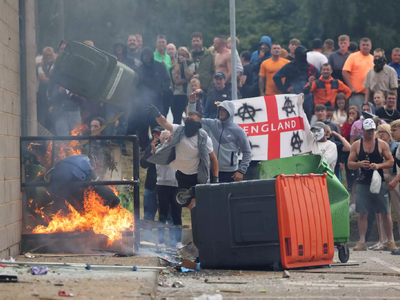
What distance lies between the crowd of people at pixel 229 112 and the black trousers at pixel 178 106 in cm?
2

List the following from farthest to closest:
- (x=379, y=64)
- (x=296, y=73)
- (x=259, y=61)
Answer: (x=259, y=61) → (x=379, y=64) → (x=296, y=73)

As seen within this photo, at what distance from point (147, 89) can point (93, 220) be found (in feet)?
15.9

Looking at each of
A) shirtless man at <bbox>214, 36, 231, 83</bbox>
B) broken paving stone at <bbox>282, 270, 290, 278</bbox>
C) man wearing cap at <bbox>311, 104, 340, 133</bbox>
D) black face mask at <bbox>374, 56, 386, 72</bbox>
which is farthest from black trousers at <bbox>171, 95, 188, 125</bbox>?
broken paving stone at <bbox>282, 270, 290, 278</bbox>

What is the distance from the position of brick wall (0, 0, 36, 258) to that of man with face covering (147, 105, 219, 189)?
76.1 inches

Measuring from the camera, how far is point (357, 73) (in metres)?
14.8

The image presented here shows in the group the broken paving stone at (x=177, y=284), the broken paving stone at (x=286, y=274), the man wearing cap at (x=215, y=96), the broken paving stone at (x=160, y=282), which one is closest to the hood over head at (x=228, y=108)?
the man wearing cap at (x=215, y=96)

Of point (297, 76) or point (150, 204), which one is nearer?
point (150, 204)

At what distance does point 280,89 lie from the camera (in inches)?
559

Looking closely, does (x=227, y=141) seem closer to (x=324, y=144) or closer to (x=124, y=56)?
(x=324, y=144)

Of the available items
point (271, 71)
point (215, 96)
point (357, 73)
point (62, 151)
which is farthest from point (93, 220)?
point (357, 73)

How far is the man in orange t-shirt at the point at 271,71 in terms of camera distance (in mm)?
14461

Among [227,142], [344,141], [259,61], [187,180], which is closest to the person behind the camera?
[187,180]

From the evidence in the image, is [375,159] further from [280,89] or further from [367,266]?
[280,89]

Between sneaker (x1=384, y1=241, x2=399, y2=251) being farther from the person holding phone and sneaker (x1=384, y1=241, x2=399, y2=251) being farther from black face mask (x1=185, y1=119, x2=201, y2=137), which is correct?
the person holding phone
